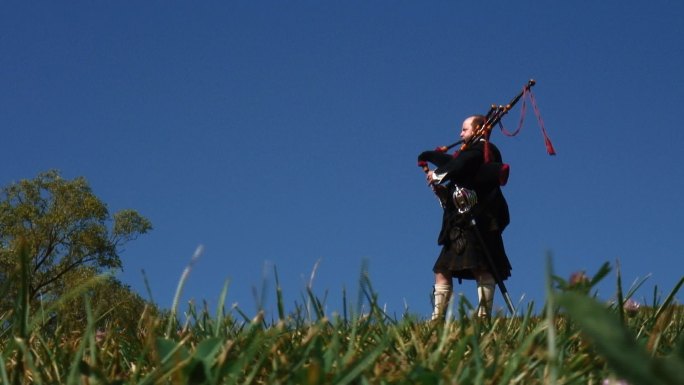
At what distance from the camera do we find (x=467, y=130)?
10.3 m

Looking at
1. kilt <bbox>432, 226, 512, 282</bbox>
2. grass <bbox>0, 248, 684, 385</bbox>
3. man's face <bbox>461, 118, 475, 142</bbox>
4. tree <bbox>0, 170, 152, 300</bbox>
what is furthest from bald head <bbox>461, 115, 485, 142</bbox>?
tree <bbox>0, 170, 152, 300</bbox>

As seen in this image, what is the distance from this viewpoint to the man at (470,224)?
353 inches

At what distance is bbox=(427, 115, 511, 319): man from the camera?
8977 mm

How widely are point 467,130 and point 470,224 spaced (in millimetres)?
1661

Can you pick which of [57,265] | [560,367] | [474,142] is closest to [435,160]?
Result: [474,142]

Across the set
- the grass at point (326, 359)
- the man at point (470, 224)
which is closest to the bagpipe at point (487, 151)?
the man at point (470, 224)

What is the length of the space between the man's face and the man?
0.59 m

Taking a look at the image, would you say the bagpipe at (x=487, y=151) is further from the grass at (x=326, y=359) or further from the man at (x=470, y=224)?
the grass at (x=326, y=359)

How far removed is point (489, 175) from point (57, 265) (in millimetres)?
27643

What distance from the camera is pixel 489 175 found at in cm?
924

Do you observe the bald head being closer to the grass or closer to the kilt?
the kilt

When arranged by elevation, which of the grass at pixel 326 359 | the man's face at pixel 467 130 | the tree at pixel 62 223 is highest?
the tree at pixel 62 223

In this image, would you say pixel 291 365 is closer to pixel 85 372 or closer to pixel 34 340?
pixel 85 372

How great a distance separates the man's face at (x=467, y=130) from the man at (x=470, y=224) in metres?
0.59
